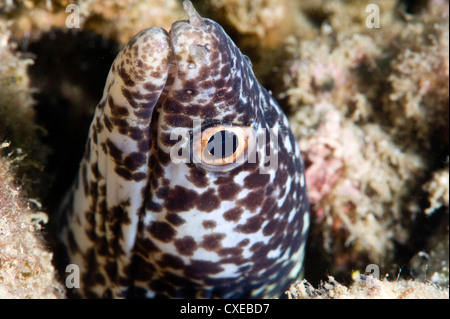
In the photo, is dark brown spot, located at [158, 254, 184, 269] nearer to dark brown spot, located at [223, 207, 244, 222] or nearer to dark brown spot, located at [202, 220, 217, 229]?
dark brown spot, located at [202, 220, 217, 229]

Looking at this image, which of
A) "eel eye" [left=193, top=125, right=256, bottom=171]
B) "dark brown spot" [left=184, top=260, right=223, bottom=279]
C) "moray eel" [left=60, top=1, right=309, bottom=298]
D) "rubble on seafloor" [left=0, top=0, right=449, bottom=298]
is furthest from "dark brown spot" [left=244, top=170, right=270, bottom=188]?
"rubble on seafloor" [left=0, top=0, right=449, bottom=298]

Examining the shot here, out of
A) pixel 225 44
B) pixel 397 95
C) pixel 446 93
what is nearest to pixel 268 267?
pixel 225 44

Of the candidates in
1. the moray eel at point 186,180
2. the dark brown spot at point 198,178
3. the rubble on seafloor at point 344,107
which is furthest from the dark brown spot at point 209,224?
the rubble on seafloor at point 344,107

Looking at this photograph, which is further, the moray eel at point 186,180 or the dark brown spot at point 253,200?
the dark brown spot at point 253,200

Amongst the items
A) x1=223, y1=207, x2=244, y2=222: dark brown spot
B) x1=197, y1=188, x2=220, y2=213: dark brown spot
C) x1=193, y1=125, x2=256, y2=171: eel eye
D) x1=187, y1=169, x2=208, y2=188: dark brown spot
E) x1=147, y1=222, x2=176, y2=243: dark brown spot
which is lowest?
x1=147, y1=222, x2=176, y2=243: dark brown spot

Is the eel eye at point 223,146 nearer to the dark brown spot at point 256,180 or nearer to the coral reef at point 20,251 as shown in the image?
the dark brown spot at point 256,180

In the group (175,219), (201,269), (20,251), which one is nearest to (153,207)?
(175,219)

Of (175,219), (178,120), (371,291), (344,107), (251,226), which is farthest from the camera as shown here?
(344,107)

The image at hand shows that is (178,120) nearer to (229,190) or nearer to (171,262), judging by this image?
(229,190)
